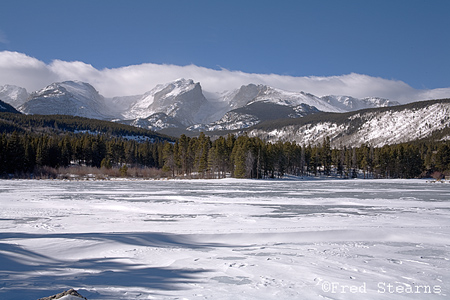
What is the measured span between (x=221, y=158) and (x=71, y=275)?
3064 inches

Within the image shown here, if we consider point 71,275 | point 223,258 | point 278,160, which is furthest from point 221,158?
point 71,275

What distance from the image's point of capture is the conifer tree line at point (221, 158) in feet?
273

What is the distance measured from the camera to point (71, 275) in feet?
24.7

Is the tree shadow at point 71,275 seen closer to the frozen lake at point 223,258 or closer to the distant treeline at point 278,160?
the frozen lake at point 223,258

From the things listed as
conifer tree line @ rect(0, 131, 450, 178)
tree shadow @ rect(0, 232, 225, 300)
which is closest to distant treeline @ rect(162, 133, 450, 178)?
conifer tree line @ rect(0, 131, 450, 178)

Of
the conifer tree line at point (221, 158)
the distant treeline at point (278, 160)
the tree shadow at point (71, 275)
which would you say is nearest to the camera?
the tree shadow at point (71, 275)

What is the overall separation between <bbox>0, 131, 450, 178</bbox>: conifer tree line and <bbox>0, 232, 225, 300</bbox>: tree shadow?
72.7 metres

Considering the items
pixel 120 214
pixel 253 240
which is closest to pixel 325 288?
pixel 253 240

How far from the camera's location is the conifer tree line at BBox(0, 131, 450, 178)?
273ft

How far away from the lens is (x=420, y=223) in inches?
622

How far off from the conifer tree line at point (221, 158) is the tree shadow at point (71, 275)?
7267 cm

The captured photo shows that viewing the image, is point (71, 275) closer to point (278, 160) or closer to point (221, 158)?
point (221, 158)

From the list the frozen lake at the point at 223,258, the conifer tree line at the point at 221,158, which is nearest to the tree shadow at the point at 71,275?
the frozen lake at the point at 223,258

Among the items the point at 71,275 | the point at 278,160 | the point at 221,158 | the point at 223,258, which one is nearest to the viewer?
the point at 71,275
